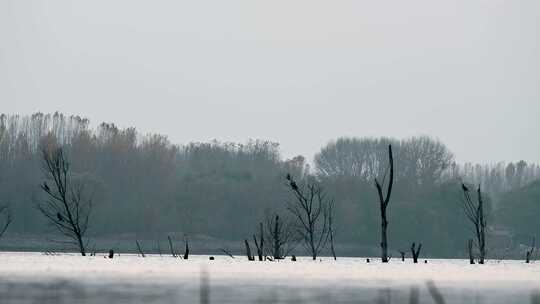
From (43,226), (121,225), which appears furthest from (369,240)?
(43,226)

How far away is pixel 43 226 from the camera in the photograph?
86250 mm

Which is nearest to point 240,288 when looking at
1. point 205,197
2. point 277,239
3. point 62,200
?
point 277,239

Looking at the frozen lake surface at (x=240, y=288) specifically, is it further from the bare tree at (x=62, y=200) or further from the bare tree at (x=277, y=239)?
the bare tree at (x=62, y=200)

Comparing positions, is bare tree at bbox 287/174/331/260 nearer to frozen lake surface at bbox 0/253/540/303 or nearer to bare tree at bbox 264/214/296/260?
bare tree at bbox 264/214/296/260

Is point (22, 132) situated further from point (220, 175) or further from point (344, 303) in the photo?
point (344, 303)

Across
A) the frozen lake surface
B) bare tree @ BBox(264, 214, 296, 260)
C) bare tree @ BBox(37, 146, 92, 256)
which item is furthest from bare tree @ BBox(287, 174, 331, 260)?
the frozen lake surface

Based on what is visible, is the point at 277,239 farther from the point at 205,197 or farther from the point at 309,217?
the point at 205,197

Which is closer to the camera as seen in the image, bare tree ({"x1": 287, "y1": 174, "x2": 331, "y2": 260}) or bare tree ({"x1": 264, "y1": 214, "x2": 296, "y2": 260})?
bare tree ({"x1": 264, "y1": 214, "x2": 296, "y2": 260})

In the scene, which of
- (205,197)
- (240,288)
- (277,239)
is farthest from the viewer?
(205,197)

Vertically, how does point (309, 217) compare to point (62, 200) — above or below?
below

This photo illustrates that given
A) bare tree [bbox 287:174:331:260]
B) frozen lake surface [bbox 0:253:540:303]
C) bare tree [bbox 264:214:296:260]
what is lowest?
frozen lake surface [bbox 0:253:540:303]

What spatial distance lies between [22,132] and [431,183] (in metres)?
37.1

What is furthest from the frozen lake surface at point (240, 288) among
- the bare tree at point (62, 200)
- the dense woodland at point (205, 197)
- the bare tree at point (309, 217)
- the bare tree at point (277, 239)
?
the dense woodland at point (205, 197)

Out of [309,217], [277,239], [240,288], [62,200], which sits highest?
[62,200]
